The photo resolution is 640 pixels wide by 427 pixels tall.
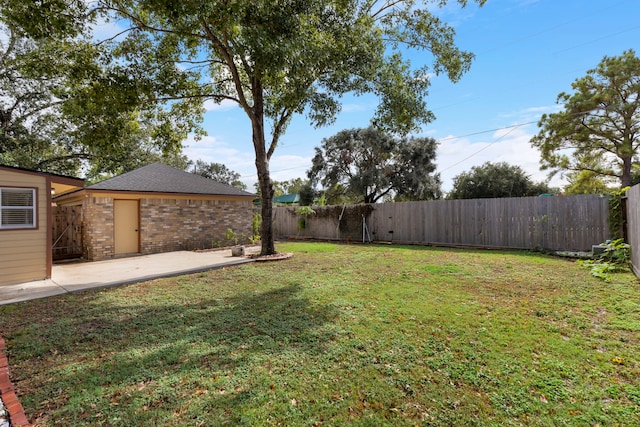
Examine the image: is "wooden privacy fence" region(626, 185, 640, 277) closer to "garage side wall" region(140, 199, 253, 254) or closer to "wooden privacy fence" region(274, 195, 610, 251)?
"wooden privacy fence" region(274, 195, 610, 251)

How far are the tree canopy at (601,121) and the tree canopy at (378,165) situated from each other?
8.53 meters

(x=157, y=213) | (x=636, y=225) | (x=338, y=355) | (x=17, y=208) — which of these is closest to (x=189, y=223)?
(x=157, y=213)

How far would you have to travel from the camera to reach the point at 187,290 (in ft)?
19.8

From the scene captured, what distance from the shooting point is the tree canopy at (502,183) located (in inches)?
938

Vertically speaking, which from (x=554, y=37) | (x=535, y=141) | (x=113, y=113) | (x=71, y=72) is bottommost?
(x=113, y=113)

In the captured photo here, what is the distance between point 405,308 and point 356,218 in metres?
10.5

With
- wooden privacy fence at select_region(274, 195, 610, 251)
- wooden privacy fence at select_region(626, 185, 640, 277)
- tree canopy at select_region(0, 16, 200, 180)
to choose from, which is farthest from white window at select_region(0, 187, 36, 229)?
wooden privacy fence at select_region(626, 185, 640, 277)

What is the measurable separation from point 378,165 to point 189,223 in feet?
50.7

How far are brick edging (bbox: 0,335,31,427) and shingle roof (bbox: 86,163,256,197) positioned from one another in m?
8.71

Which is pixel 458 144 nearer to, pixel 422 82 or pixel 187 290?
pixel 422 82

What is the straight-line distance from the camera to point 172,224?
39.8ft

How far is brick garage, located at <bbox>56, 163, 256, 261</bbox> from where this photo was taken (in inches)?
411

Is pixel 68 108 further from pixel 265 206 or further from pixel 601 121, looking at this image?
pixel 601 121

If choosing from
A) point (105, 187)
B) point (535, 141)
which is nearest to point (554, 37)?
point (535, 141)
